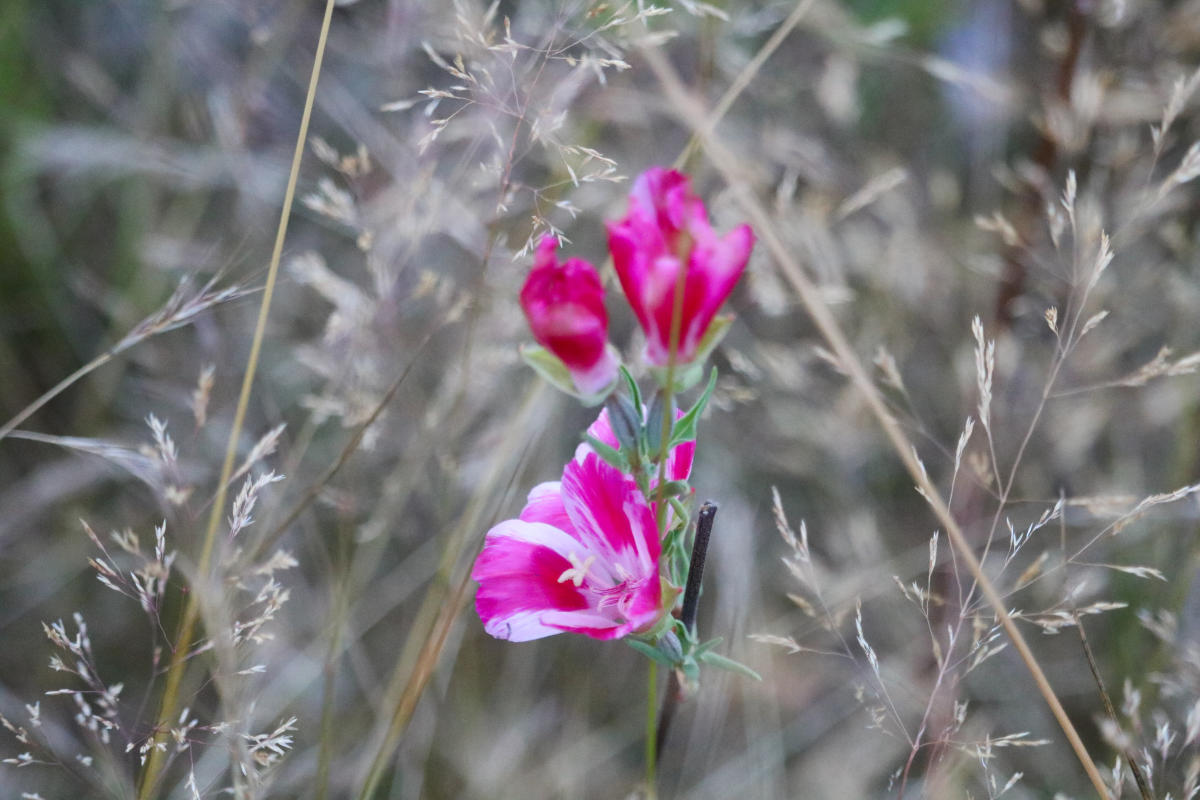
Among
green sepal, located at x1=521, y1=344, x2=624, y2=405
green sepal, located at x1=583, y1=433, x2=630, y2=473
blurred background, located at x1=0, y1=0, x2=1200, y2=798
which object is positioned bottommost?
blurred background, located at x1=0, y1=0, x2=1200, y2=798

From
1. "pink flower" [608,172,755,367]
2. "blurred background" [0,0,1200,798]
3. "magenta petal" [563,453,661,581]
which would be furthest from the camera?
"blurred background" [0,0,1200,798]

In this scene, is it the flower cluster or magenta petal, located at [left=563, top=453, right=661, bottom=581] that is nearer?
the flower cluster

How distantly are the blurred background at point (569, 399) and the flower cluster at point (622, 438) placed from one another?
0.44 metres

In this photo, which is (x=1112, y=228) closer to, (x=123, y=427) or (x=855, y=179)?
(x=855, y=179)

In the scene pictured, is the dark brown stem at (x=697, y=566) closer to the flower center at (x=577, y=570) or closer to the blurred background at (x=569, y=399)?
the flower center at (x=577, y=570)

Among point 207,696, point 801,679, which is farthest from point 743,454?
point 207,696

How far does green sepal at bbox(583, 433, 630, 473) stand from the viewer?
61 centimetres

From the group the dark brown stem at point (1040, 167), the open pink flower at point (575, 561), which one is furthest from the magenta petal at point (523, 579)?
the dark brown stem at point (1040, 167)

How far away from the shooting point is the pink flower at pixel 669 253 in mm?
569

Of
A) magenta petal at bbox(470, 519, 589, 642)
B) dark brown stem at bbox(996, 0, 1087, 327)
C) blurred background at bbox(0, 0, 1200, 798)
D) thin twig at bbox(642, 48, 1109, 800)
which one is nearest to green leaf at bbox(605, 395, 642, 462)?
magenta petal at bbox(470, 519, 589, 642)

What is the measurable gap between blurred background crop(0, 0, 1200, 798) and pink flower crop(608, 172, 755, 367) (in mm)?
542

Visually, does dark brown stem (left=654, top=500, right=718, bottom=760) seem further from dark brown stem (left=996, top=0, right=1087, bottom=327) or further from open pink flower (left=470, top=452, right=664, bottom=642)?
dark brown stem (left=996, top=0, right=1087, bottom=327)

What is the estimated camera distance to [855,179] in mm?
1654

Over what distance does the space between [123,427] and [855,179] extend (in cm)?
132
